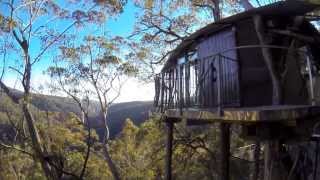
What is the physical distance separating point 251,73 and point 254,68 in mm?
128

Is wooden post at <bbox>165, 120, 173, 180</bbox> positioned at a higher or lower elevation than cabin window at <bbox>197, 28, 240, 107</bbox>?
lower

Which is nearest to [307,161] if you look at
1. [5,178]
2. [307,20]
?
[307,20]

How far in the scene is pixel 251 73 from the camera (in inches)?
411

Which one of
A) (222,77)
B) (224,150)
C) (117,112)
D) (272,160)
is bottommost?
(224,150)

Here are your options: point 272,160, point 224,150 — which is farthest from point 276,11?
point 224,150

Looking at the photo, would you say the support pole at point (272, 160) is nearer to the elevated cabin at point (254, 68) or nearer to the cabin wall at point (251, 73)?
the elevated cabin at point (254, 68)

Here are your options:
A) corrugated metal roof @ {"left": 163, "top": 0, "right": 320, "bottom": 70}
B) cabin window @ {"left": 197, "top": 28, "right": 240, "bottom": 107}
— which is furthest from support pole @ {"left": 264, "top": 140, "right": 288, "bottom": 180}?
corrugated metal roof @ {"left": 163, "top": 0, "right": 320, "bottom": 70}

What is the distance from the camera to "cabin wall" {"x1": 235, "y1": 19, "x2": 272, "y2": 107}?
10273 mm

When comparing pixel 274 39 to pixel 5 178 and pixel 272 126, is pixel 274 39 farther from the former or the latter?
pixel 5 178

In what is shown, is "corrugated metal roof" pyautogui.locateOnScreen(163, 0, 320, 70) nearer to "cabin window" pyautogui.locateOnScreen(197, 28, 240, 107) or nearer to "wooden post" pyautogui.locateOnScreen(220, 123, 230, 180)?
"cabin window" pyautogui.locateOnScreen(197, 28, 240, 107)

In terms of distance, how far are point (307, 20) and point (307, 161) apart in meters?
3.23

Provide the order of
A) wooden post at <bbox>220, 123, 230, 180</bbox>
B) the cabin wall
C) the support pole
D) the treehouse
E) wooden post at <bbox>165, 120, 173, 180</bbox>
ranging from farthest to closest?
wooden post at <bbox>165, 120, 173, 180</bbox>
wooden post at <bbox>220, 123, 230, 180</bbox>
the cabin wall
the treehouse
the support pole

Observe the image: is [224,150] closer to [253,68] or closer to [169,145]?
[169,145]

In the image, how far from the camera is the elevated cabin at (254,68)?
972 centimetres
